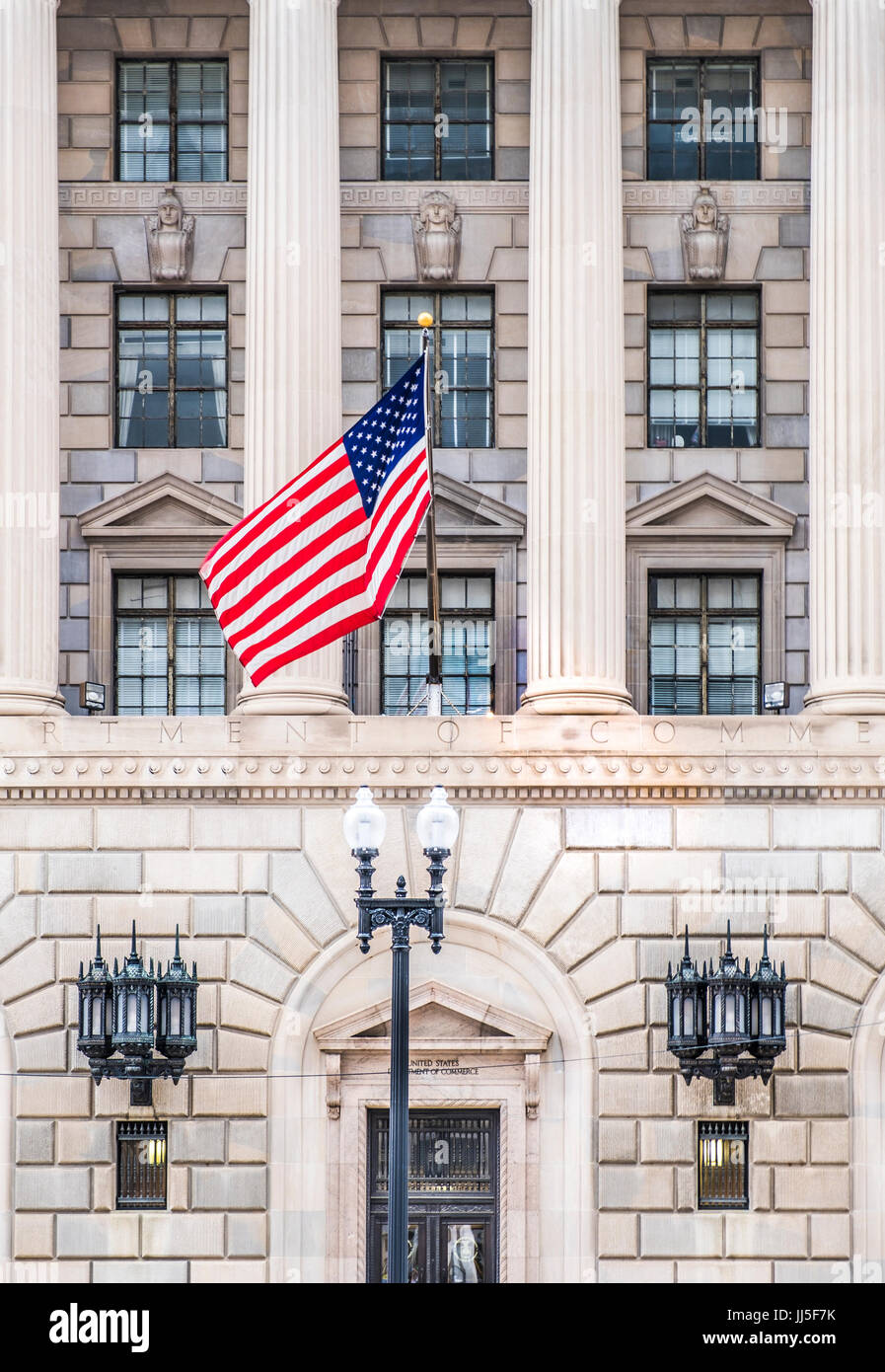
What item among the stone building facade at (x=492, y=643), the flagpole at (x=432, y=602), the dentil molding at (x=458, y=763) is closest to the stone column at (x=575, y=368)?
the stone building facade at (x=492, y=643)

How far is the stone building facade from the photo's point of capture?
32.9 metres

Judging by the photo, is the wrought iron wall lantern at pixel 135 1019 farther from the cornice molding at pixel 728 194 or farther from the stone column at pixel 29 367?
the cornice molding at pixel 728 194

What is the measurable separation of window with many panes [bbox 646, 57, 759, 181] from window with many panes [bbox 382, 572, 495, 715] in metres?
7.13

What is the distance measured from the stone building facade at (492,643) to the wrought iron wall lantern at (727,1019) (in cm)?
71

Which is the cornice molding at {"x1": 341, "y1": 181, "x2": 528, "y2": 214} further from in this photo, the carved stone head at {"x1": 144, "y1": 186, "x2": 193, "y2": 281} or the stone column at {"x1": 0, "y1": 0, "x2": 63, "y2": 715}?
the stone column at {"x1": 0, "y1": 0, "x2": 63, "y2": 715}

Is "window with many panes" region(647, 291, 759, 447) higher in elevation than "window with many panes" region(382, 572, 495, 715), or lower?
higher

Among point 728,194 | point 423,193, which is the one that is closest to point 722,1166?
point 728,194

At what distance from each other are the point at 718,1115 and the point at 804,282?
1299 centimetres

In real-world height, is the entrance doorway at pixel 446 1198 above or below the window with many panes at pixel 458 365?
below

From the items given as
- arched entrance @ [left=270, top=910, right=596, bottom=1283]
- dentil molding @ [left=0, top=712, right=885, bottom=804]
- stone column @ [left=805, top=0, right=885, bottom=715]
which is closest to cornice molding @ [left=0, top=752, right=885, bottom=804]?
dentil molding @ [left=0, top=712, right=885, bottom=804]

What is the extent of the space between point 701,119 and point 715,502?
19.9ft

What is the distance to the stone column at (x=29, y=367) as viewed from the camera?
3431cm

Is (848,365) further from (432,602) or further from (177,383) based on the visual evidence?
(177,383)
